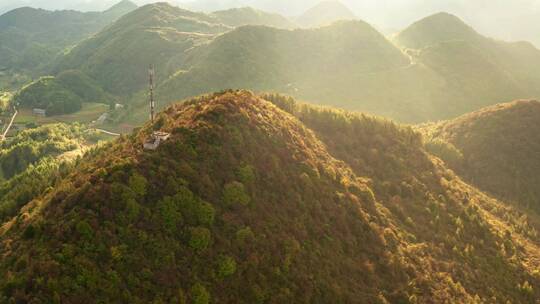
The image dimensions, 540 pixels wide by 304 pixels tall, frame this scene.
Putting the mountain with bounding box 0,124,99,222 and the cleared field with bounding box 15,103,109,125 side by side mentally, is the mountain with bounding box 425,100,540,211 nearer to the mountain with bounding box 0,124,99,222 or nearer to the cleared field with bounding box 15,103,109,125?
the mountain with bounding box 0,124,99,222

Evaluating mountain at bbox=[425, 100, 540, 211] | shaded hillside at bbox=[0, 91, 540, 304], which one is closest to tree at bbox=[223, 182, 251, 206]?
shaded hillside at bbox=[0, 91, 540, 304]

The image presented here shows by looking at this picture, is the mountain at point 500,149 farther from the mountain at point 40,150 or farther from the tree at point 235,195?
the mountain at point 40,150

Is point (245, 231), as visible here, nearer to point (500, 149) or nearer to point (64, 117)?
point (500, 149)

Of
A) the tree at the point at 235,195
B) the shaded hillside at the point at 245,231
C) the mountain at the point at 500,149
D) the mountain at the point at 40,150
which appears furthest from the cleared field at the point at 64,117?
the tree at the point at 235,195

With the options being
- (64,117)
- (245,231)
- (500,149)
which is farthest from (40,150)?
(500,149)

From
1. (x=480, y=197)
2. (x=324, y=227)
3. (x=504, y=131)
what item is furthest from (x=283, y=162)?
(x=504, y=131)

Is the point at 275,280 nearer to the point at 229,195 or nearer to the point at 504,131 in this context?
the point at 229,195
